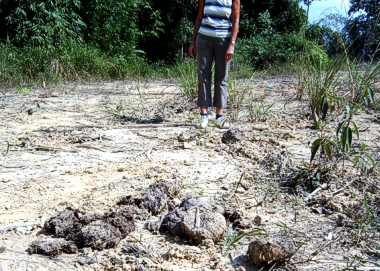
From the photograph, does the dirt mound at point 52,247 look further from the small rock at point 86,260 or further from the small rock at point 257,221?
the small rock at point 257,221

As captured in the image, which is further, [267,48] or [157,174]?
[267,48]

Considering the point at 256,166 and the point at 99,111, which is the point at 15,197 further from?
the point at 99,111

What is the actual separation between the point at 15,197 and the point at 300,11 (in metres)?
13.8

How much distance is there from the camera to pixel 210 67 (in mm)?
3883

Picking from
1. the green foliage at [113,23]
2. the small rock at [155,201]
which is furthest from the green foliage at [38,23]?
the small rock at [155,201]

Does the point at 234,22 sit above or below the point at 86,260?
above

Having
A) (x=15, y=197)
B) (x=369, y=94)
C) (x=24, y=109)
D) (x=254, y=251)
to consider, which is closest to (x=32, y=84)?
(x=24, y=109)

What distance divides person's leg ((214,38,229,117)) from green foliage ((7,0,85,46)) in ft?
22.6

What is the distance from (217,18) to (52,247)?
7.80ft

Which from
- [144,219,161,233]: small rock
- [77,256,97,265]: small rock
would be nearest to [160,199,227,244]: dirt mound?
[144,219,161,233]: small rock

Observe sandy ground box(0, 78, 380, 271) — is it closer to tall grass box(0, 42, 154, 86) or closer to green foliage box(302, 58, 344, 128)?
green foliage box(302, 58, 344, 128)

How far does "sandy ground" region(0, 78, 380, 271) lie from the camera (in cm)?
188

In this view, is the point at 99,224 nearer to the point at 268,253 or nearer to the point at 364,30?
the point at 268,253

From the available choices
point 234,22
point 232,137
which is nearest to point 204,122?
point 232,137
